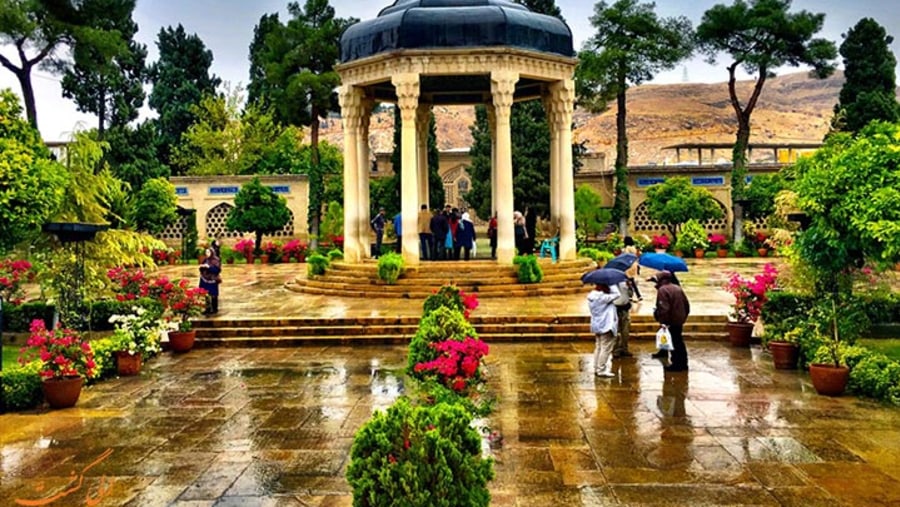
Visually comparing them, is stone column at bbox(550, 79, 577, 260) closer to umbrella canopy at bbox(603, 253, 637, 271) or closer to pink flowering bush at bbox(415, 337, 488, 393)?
umbrella canopy at bbox(603, 253, 637, 271)

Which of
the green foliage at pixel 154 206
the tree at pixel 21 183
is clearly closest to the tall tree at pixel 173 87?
the green foliage at pixel 154 206

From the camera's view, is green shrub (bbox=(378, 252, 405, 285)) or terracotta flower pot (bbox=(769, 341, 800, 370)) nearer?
terracotta flower pot (bbox=(769, 341, 800, 370))

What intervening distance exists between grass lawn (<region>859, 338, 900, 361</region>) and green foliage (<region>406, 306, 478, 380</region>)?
278 inches

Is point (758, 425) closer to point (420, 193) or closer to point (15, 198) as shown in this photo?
point (15, 198)

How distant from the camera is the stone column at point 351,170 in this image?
19797 mm

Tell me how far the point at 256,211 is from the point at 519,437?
82.2ft

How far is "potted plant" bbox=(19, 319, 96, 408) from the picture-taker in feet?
28.0

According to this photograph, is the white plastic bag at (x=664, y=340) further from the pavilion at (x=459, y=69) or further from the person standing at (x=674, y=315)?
the pavilion at (x=459, y=69)

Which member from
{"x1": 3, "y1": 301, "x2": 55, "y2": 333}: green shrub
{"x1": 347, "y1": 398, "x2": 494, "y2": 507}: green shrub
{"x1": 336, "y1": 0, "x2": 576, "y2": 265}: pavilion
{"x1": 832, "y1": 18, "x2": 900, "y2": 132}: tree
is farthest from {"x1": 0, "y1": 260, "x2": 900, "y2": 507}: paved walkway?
{"x1": 832, "y1": 18, "x2": 900, "y2": 132}: tree

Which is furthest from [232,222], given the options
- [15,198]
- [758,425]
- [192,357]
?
[758,425]

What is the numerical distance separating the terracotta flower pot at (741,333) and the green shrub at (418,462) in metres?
9.02

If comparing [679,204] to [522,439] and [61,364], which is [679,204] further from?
[61,364]

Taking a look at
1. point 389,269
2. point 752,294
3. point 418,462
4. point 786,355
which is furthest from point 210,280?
point 418,462

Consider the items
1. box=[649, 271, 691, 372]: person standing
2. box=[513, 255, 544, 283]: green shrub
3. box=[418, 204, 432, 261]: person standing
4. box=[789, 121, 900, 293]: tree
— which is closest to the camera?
box=[789, 121, 900, 293]: tree
